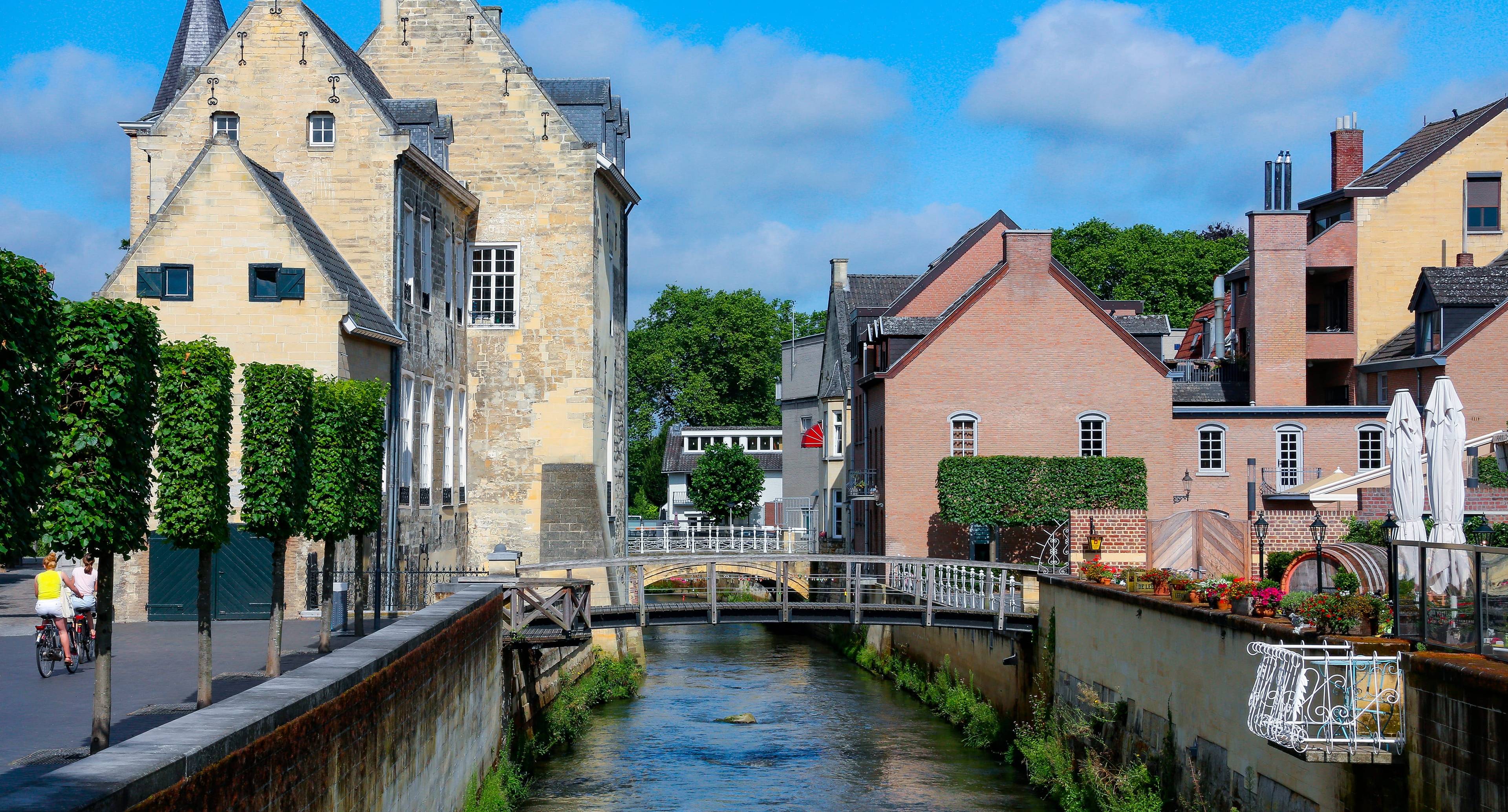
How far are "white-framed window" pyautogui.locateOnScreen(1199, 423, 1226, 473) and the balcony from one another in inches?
324

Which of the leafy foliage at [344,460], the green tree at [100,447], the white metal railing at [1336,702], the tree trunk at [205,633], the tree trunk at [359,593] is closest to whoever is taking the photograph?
the green tree at [100,447]

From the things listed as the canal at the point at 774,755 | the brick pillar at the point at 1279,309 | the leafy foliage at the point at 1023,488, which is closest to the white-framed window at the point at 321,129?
the canal at the point at 774,755

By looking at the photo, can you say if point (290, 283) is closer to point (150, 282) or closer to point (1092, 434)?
point (150, 282)

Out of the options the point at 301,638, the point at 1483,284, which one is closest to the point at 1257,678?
the point at 301,638

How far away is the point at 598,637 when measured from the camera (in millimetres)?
34469

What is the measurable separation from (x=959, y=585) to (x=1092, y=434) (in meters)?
6.84

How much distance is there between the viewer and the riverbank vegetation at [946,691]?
86.4 ft

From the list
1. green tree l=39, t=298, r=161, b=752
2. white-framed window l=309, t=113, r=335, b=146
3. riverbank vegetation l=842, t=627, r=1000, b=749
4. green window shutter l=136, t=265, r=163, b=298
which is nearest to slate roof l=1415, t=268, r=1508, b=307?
riverbank vegetation l=842, t=627, r=1000, b=749

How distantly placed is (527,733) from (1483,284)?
27183mm

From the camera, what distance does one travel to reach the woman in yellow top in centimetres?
1581

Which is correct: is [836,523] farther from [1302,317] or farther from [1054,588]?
[1054,588]

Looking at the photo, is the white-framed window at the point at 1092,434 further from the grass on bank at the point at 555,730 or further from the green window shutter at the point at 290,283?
the green window shutter at the point at 290,283

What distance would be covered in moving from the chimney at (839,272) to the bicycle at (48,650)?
37322mm

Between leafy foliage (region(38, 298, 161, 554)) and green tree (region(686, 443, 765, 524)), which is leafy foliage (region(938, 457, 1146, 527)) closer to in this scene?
leafy foliage (region(38, 298, 161, 554))
